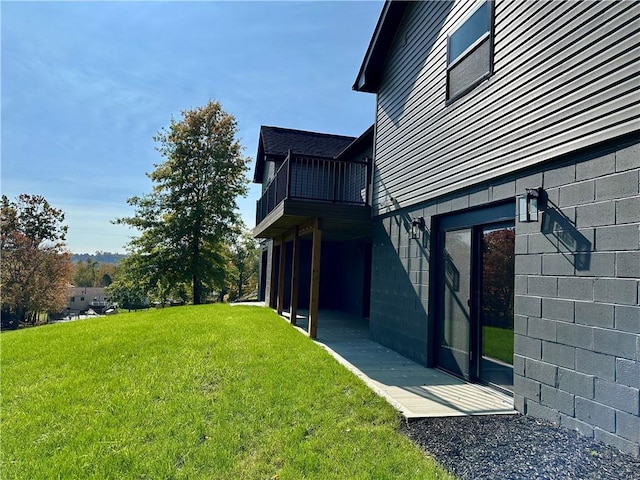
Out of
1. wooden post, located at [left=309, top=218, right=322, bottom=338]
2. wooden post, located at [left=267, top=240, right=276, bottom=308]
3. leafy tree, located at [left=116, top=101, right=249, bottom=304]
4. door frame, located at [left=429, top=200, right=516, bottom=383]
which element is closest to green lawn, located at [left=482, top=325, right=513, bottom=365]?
door frame, located at [left=429, top=200, right=516, bottom=383]

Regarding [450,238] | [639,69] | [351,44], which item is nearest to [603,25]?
[639,69]

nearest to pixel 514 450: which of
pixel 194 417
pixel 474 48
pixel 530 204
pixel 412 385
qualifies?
pixel 412 385

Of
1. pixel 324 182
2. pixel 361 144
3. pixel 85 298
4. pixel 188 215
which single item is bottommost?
pixel 85 298

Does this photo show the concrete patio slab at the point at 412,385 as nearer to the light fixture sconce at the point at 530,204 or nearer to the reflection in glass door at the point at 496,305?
the reflection in glass door at the point at 496,305

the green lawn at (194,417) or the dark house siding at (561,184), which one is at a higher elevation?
the dark house siding at (561,184)

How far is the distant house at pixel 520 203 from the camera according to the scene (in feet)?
10.1

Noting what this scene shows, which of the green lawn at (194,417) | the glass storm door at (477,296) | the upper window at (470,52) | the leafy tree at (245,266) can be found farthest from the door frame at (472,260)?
the leafy tree at (245,266)

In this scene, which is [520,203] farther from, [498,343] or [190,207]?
[190,207]

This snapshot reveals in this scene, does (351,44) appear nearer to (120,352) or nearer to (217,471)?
(120,352)

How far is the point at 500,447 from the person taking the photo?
3047 millimetres

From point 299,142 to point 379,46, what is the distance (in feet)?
23.4

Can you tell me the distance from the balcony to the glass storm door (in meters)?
2.70

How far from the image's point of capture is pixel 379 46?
8.05 metres

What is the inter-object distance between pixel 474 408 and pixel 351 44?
945 centimetres
